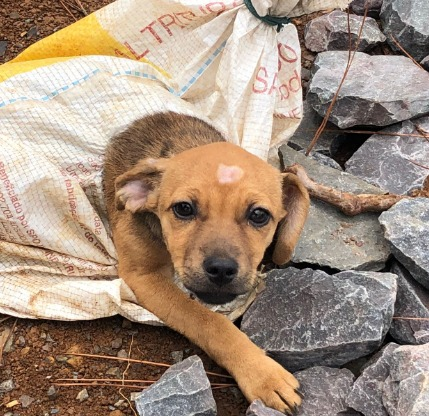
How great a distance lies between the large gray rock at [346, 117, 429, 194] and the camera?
519cm

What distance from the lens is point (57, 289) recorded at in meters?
4.38

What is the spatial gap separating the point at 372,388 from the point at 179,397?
98 cm

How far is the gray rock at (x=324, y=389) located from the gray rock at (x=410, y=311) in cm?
49

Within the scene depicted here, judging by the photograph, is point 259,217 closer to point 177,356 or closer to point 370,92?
point 177,356

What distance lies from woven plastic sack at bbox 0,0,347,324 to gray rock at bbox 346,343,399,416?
946 mm

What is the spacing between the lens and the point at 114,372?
156 inches

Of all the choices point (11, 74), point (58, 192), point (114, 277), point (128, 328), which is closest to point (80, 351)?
point (128, 328)

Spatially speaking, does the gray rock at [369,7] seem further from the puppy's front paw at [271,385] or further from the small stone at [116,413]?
the small stone at [116,413]

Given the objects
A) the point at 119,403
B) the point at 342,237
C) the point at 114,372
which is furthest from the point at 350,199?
the point at 119,403

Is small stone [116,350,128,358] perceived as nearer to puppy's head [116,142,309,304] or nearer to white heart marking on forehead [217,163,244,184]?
puppy's head [116,142,309,304]

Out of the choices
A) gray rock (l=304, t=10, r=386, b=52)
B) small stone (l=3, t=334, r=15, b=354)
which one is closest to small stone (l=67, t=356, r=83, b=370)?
small stone (l=3, t=334, r=15, b=354)

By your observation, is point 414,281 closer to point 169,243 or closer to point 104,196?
point 169,243

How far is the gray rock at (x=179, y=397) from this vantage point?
11.2 feet

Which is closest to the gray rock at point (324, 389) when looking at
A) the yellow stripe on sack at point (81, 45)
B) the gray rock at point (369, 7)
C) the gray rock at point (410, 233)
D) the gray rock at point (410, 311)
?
the gray rock at point (410, 311)
